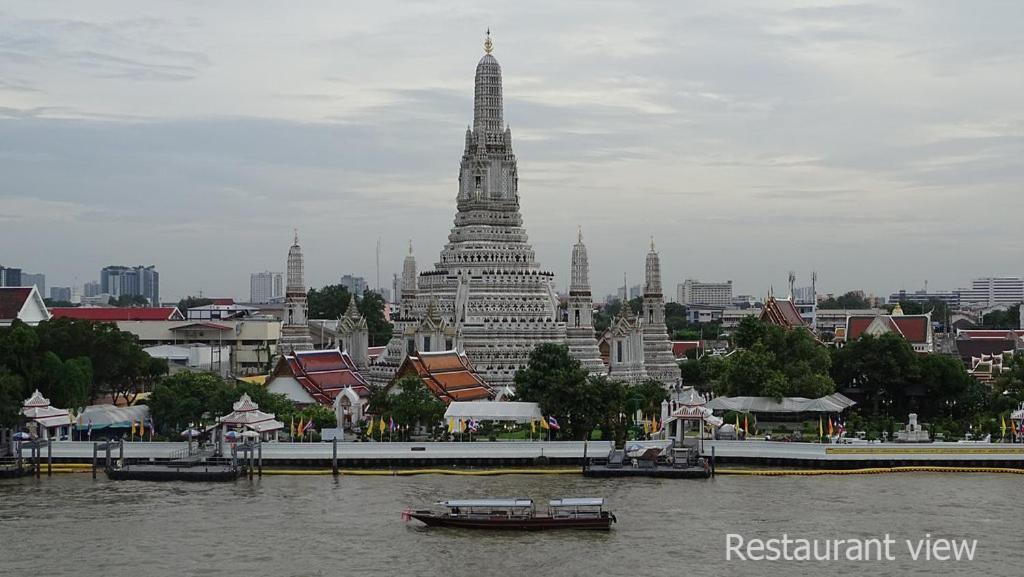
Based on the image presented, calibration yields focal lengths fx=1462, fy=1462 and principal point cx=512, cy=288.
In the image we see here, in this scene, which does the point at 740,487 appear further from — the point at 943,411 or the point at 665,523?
the point at 943,411

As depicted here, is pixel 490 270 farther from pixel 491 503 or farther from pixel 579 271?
pixel 491 503

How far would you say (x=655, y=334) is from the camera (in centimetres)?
8769

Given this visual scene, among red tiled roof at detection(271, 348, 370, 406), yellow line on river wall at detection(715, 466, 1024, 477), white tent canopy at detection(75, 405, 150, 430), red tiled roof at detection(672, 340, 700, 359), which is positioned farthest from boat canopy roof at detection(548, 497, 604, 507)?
red tiled roof at detection(672, 340, 700, 359)

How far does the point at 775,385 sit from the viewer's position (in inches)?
2640

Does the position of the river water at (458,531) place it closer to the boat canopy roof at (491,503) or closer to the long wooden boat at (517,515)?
the long wooden boat at (517,515)

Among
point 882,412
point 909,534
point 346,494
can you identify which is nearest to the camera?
point 909,534

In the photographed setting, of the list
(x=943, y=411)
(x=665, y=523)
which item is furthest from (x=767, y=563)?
(x=943, y=411)

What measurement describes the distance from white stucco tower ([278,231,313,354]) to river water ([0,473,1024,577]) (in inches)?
1234

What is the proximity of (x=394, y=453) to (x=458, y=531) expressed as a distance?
13743mm

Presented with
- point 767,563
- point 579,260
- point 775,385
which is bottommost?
point 767,563

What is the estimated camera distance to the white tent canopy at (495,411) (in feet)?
204

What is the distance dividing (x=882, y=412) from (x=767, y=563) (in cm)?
3544

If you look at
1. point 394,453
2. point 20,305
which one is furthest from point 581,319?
point 20,305

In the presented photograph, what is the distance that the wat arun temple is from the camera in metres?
78.8
